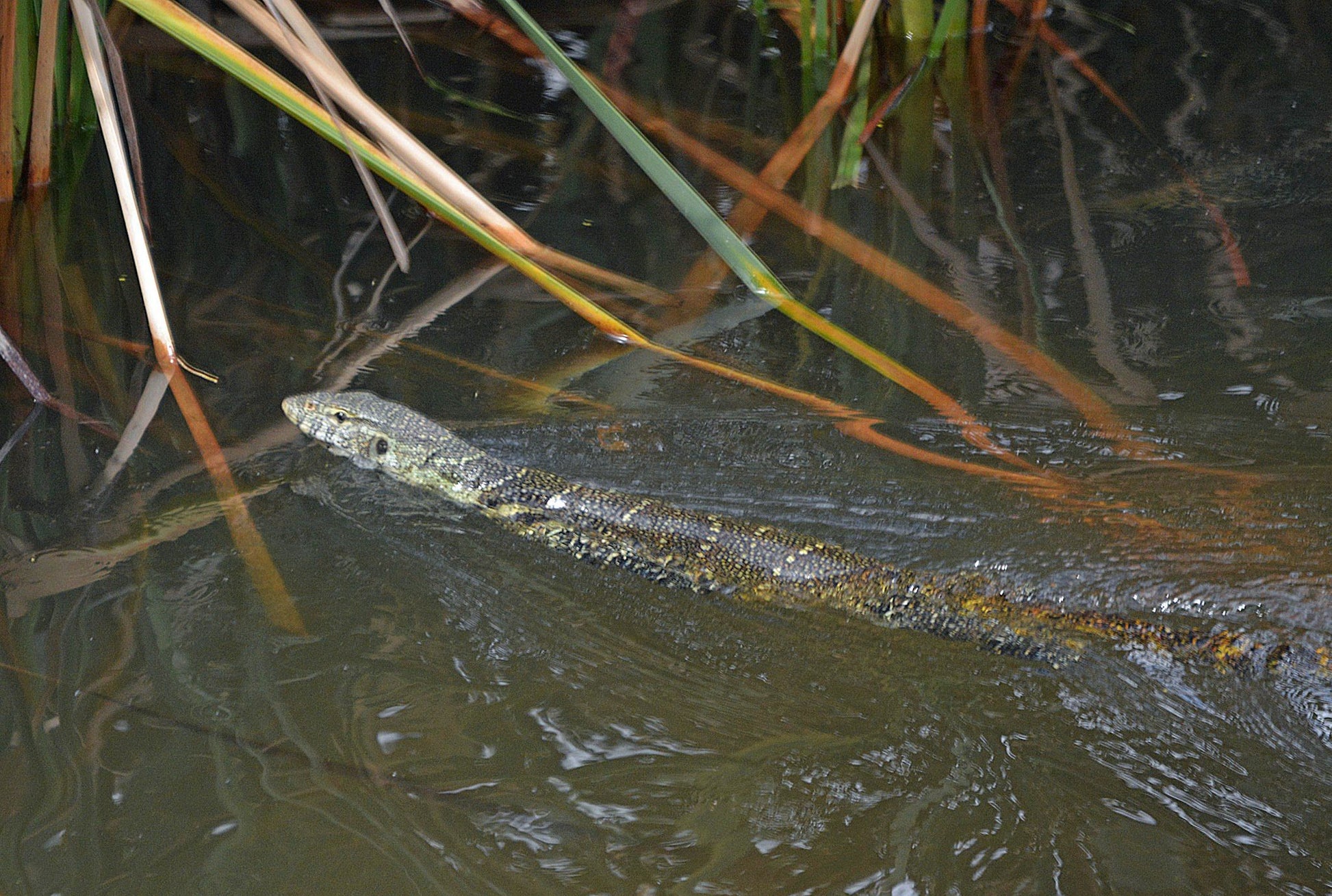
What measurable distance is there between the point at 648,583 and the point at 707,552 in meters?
0.25

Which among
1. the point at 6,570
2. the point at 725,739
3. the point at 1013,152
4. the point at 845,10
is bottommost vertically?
the point at 6,570

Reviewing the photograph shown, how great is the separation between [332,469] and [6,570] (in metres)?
1.23

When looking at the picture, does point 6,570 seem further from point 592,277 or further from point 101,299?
point 592,277

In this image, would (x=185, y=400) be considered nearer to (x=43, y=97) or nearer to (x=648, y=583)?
(x=43, y=97)

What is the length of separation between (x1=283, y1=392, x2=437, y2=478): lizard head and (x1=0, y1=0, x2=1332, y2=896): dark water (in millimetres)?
129

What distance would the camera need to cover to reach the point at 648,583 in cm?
402

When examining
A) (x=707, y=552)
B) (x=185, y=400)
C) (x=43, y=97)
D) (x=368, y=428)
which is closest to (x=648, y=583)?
(x=707, y=552)

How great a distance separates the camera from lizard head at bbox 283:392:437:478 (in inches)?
178

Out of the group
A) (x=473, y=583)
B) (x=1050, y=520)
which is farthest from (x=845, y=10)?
(x=473, y=583)

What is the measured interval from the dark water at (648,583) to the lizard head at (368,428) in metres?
0.13

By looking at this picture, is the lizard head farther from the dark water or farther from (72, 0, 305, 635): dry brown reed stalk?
(72, 0, 305, 635): dry brown reed stalk

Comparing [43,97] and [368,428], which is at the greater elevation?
[43,97]

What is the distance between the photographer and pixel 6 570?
3.81 m

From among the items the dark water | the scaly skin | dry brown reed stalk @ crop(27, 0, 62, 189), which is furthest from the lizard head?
dry brown reed stalk @ crop(27, 0, 62, 189)
